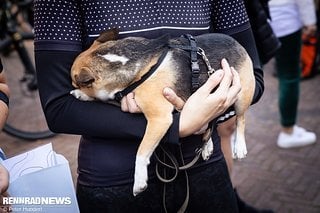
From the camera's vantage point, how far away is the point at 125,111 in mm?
1764

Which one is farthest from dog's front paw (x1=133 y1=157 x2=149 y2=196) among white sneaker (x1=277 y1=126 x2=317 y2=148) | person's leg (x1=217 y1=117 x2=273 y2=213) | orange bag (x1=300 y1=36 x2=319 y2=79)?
orange bag (x1=300 y1=36 x2=319 y2=79)

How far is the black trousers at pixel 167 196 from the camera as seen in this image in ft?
6.08

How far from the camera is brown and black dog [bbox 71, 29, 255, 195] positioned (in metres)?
1.74

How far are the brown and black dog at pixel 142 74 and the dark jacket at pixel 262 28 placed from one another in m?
1.68

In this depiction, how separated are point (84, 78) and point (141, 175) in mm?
427

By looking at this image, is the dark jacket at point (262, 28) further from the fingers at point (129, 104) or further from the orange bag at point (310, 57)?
the orange bag at point (310, 57)

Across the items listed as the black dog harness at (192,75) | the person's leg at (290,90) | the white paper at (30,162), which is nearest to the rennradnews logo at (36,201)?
the white paper at (30,162)

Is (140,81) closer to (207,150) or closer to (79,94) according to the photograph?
(79,94)

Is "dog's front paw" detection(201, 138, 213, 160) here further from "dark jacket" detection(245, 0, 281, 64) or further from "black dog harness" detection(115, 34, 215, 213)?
"dark jacket" detection(245, 0, 281, 64)

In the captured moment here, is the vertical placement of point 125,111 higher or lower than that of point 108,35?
lower

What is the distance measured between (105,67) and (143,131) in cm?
29

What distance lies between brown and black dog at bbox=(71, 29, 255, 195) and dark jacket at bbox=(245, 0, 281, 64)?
5.50ft

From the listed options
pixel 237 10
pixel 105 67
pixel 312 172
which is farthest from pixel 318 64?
pixel 105 67

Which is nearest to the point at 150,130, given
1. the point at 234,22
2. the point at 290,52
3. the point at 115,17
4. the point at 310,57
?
the point at 115,17
